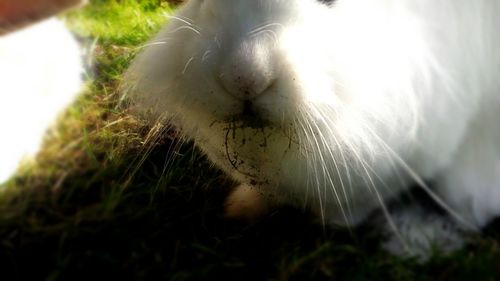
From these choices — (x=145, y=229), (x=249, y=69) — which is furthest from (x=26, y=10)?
(x=145, y=229)

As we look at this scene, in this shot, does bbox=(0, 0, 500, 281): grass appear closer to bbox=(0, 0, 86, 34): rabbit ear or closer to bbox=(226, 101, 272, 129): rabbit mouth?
bbox=(226, 101, 272, 129): rabbit mouth

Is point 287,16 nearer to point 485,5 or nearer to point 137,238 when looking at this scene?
point 485,5

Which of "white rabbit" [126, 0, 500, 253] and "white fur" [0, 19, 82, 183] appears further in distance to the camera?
"white fur" [0, 19, 82, 183]

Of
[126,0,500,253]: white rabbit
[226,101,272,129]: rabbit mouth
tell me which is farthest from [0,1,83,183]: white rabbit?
[226,101,272,129]: rabbit mouth

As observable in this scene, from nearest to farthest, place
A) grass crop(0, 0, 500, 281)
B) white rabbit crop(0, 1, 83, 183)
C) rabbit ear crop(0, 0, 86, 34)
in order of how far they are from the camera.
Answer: rabbit ear crop(0, 0, 86, 34)
grass crop(0, 0, 500, 281)
white rabbit crop(0, 1, 83, 183)

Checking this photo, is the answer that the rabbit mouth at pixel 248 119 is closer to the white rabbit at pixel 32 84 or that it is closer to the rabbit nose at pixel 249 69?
the rabbit nose at pixel 249 69

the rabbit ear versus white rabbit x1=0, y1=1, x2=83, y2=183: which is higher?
white rabbit x1=0, y1=1, x2=83, y2=183
